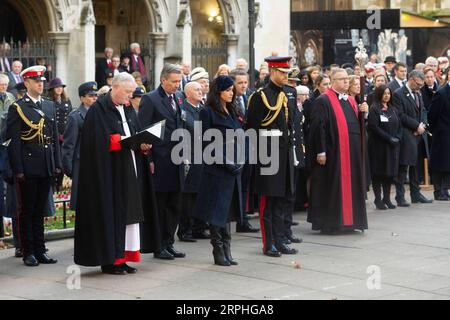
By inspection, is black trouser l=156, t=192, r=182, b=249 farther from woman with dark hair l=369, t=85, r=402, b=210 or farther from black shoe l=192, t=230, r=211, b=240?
woman with dark hair l=369, t=85, r=402, b=210

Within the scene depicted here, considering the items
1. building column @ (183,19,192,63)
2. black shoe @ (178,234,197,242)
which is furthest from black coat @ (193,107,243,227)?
building column @ (183,19,192,63)

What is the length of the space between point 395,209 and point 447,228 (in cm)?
192

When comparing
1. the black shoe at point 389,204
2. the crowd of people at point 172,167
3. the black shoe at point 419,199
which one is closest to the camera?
the crowd of people at point 172,167

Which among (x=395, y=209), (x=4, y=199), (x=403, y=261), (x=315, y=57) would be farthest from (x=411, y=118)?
(x=315, y=57)

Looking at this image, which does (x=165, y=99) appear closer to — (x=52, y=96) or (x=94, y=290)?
(x=94, y=290)

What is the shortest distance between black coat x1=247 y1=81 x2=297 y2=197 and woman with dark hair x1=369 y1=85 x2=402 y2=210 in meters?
3.98

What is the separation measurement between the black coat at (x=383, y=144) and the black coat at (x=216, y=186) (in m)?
4.83

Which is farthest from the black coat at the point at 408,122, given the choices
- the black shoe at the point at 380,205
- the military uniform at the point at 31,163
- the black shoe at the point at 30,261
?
the black shoe at the point at 30,261

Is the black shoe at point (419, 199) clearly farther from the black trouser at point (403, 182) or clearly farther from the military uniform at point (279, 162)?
the military uniform at point (279, 162)

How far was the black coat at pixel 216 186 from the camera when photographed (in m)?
11.1

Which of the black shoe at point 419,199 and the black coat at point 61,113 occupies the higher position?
the black coat at point 61,113

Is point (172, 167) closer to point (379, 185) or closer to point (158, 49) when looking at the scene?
point (379, 185)

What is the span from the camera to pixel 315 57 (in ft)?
88.7
